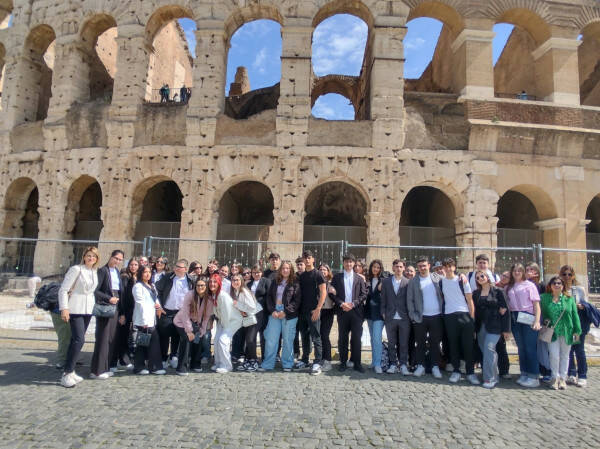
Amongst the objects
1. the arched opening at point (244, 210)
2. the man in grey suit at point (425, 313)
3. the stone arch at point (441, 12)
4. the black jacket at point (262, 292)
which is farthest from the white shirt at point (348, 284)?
the stone arch at point (441, 12)

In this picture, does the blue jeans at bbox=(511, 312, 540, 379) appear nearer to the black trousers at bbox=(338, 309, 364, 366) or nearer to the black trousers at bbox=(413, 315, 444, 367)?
the black trousers at bbox=(413, 315, 444, 367)

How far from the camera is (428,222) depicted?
14805mm

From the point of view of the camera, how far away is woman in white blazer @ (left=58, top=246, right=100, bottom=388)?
4.52 metres

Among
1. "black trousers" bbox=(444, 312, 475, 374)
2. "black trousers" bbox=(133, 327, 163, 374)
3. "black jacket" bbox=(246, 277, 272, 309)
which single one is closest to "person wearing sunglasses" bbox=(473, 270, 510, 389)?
"black trousers" bbox=(444, 312, 475, 374)

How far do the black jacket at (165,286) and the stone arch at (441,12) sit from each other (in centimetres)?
1161

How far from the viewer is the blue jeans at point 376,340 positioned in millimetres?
5418

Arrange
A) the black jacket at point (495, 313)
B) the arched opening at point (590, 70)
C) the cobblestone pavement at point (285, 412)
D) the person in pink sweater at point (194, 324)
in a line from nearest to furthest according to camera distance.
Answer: the cobblestone pavement at point (285, 412), the black jacket at point (495, 313), the person in pink sweater at point (194, 324), the arched opening at point (590, 70)

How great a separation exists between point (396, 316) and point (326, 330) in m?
1.04

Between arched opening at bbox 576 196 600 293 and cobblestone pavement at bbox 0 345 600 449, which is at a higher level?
arched opening at bbox 576 196 600 293

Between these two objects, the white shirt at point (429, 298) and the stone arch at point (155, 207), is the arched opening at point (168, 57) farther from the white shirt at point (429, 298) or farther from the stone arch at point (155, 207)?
the white shirt at point (429, 298)

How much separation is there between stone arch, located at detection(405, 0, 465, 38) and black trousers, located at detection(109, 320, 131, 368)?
12.5 meters

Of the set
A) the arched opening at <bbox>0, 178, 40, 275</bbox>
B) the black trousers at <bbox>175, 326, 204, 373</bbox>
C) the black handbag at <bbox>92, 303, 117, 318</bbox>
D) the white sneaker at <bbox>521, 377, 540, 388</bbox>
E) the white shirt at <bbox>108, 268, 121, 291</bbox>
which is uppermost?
the arched opening at <bbox>0, 178, 40, 275</bbox>

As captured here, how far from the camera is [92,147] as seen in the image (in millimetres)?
12469

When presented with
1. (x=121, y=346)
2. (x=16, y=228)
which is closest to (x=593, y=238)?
(x=121, y=346)
